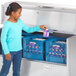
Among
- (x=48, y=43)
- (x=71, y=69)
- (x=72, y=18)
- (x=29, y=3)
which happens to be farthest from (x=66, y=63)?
(x=29, y=3)

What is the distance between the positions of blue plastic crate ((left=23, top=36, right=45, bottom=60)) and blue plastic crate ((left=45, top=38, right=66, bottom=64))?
3.3 inches

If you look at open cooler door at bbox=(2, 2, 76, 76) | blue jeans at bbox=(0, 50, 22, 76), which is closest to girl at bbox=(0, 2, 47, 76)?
blue jeans at bbox=(0, 50, 22, 76)

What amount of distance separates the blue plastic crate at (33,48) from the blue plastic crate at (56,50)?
8 cm

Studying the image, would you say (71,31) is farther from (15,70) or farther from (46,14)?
(15,70)

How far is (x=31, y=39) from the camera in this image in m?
3.39

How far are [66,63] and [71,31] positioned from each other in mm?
393

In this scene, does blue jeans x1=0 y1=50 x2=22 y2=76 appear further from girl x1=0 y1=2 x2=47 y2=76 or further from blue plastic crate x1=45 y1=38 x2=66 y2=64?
blue plastic crate x1=45 y1=38 x2=66 y2=64

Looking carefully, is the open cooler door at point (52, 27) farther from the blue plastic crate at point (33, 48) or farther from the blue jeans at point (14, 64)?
the blue jeans at point (14, 64)

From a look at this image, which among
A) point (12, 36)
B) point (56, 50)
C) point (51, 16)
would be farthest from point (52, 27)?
point (12, 36)

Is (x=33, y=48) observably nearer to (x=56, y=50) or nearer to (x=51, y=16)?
(x=56, y=50)

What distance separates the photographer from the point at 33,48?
11.1 feet

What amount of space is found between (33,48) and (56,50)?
0.31m

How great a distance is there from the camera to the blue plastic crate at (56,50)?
10.5 ft

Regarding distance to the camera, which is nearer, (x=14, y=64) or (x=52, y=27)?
(x=14, y=64)
